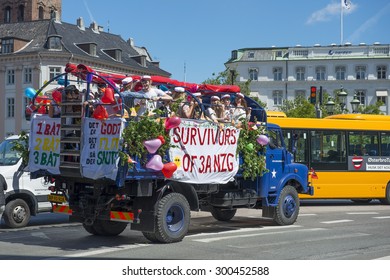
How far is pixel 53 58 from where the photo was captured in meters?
67.5

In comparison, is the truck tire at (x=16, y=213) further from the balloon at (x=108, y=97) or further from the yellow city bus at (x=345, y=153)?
the yellow city bus at (x=345, y=153)

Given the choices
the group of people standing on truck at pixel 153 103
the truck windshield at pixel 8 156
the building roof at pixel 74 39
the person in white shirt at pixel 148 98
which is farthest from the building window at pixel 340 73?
the person in white shirt at pixel 148 98

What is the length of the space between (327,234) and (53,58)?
58.5m

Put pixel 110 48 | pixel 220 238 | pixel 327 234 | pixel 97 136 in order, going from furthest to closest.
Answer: pixel 110 48 < pixel 327 234 < pixel 220 238 < pixel 97 136

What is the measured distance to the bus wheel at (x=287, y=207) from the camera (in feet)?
47.4

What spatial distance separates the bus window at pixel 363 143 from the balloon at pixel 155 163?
12242mm

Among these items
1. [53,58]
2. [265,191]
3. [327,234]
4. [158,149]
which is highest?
[53,58]

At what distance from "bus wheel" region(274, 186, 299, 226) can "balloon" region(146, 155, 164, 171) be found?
15.1 ft

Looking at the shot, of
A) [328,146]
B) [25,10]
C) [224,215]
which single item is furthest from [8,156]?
[25,10]

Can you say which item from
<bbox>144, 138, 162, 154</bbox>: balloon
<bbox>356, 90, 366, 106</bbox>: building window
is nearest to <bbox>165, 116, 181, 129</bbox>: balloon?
<bbox>144, 138, 162, 154</bbox>: balloon

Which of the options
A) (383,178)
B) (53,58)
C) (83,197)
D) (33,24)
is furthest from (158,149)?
(33,24)

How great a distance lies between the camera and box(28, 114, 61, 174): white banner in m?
11.6

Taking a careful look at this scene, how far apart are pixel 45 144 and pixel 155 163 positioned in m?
2.57
